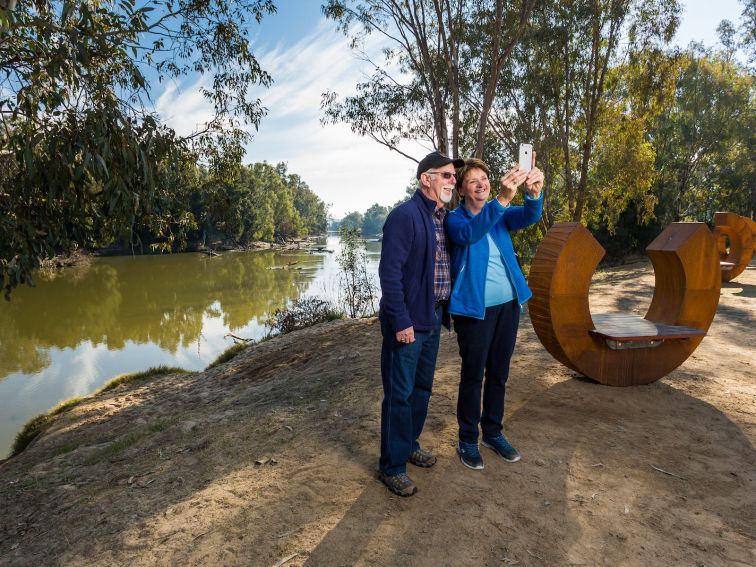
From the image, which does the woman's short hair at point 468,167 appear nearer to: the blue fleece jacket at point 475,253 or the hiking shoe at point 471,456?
the blue fleece jacket at point 475,253

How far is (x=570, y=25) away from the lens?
449 inches

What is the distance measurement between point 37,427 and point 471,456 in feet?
20.5

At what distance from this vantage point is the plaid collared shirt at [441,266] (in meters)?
2.41

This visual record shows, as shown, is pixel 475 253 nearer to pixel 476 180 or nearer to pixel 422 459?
pixel 476 180

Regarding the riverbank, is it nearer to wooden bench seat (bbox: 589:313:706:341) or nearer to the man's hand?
wooden bench seat (bbox: 589:313:706:341)

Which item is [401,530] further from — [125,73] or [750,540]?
[125,73]

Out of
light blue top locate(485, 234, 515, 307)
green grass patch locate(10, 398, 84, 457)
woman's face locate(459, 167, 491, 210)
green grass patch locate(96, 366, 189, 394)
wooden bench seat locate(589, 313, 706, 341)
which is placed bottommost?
green grass patch locate(10, 398, 84, 457)

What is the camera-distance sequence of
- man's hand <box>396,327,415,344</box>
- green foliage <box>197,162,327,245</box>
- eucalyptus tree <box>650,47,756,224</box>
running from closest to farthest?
1. man's hand <box>396,327,415,344</box>
2. eucalyptus tree <box>650,47,756,224</box>
3. green foliage <box>197,162,327,245</box>

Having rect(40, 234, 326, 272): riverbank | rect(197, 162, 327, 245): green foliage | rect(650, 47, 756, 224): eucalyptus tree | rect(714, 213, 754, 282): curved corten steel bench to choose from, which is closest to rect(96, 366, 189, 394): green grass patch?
rect(714, 213, 754, 282): curved corten steel bench

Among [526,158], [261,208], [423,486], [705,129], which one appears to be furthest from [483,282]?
[261,208]

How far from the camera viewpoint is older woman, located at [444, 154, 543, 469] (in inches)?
91.7

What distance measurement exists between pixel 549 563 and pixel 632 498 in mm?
707

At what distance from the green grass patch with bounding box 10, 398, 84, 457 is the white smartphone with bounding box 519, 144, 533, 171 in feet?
20.6

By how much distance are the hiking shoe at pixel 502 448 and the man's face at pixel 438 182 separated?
139 cm
